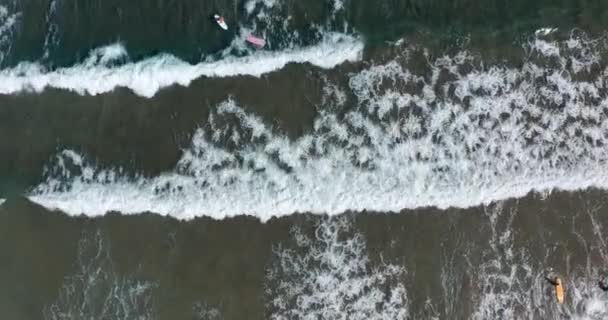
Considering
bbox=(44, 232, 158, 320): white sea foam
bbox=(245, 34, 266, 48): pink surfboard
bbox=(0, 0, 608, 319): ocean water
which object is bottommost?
bbox=(44, 232, 158, 320): white sea foam

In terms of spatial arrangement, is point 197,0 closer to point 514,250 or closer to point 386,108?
point 386,108

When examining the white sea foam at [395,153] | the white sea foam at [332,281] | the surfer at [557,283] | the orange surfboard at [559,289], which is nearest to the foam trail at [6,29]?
the white sea foam at [395,153]

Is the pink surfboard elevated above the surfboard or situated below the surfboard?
below

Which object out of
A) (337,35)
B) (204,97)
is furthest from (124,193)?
(337,35)

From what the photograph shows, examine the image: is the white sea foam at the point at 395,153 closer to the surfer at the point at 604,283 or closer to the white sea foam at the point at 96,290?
the white sea foam at the point at 96,290

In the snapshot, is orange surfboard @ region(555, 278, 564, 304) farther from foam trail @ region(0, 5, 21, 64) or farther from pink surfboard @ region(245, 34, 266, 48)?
foam trail @ region(0, 5, 21, 64)

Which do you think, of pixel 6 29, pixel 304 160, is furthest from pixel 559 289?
pixel 6 29

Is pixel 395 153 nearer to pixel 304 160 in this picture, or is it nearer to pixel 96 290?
pixel 304 160

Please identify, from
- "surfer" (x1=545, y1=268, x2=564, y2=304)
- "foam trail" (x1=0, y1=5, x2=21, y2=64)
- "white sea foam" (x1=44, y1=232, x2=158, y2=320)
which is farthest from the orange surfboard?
"foam trail" (x1=0, y1=5, x2=21, y2=64)
